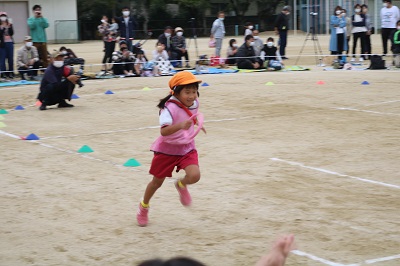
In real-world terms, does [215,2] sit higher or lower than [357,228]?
higher

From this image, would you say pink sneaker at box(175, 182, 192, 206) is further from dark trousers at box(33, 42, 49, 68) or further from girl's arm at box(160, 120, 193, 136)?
dark trousers at box(33, 42, 49, 68)

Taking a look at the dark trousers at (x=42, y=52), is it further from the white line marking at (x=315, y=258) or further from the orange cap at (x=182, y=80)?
the white line marking at (x=315, y=258)

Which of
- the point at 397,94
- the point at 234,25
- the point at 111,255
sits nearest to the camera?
the point at 111,255

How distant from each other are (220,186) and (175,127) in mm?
2138

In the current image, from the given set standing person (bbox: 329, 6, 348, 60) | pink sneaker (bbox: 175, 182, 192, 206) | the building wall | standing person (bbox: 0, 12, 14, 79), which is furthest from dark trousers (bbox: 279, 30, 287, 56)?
the building wall

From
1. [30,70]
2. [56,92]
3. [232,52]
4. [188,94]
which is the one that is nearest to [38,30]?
[30,70]

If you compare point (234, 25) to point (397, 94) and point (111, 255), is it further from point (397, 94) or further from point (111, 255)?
point (111, 255)

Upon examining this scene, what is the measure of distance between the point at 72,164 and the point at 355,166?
381 cm

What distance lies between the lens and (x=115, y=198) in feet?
26.0

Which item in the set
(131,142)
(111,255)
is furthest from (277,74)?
(111,255)

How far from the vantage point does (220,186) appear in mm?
8391

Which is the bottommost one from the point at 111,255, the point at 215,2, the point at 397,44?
the point at 111,255

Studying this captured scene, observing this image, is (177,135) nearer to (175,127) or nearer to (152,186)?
(175,127)

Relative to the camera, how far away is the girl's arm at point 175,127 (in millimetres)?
6305
